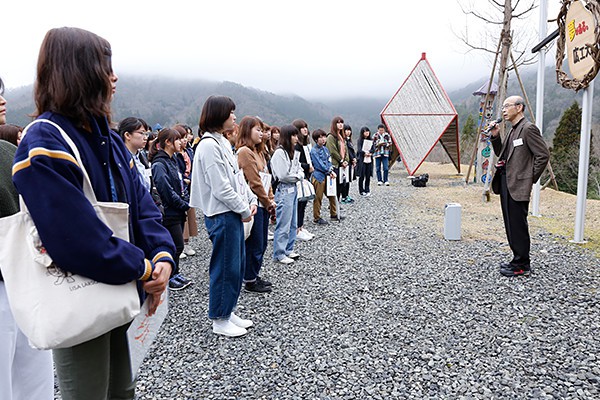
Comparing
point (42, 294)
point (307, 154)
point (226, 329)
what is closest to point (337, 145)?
point (307, 154)

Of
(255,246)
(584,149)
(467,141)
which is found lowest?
(255,246)

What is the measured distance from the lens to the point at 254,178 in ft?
13.3

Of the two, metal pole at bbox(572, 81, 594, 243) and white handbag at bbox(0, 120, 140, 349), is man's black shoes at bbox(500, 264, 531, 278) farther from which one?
white handbag at bbox(0, 120, 140, 349)

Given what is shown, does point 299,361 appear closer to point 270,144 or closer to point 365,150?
point 270,144

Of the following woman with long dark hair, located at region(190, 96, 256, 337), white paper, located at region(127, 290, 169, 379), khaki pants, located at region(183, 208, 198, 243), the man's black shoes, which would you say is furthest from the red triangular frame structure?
white paper, located at region(127, 290, 169, 379)

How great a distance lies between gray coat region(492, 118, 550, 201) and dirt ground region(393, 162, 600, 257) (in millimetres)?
1919

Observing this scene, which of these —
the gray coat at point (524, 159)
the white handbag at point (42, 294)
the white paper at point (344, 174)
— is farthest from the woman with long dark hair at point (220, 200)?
the white paper at point (344, 174)

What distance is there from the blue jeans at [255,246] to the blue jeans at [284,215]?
97 cm

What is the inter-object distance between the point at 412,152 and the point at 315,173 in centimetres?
746

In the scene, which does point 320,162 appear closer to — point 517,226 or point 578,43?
point 517,226

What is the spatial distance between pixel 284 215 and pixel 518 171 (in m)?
2.80

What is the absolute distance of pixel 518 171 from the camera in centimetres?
441

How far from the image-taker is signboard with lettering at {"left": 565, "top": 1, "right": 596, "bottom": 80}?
5129 mm

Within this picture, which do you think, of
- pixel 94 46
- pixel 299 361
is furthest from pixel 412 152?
pixel 94 46
